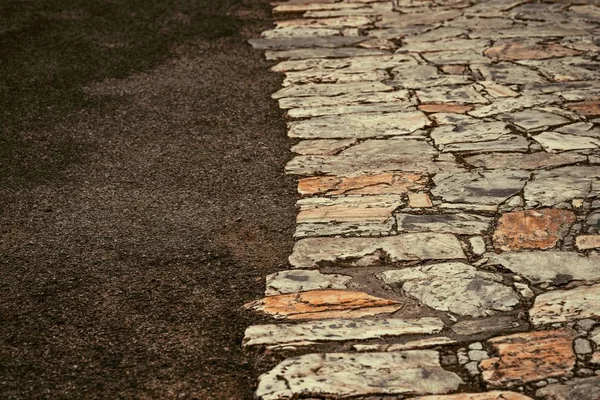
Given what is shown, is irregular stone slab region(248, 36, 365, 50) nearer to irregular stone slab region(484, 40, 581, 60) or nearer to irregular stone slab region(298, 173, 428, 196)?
irregular stone slab region(484, 40, 581, 60)

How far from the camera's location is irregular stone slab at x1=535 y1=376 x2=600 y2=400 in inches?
101

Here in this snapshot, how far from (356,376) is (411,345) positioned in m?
0.25

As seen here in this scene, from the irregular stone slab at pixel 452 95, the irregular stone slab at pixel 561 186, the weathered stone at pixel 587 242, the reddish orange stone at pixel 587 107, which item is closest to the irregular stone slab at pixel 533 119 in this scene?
the reddish orange stone at pixel 587 107

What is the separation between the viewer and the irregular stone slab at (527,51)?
5613mm

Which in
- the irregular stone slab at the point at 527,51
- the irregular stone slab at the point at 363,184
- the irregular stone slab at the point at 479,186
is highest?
the irregular stone slab at the point at 479,186

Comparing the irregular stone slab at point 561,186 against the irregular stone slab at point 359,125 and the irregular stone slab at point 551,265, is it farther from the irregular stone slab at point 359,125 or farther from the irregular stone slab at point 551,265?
the irregular stone slab at point 359,125

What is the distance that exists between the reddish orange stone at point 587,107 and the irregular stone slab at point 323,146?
4.01 feet

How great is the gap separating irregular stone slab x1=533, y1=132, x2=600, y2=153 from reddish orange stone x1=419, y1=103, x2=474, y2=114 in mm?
530

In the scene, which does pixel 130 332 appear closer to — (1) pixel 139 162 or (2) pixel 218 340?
(2) pixel 218 340

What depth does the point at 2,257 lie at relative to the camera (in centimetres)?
353

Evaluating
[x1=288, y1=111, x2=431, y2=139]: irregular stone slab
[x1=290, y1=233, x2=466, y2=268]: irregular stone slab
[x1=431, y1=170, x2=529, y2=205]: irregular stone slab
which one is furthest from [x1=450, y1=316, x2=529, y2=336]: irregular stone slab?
[x1=288, y1=111, x2=431, y2=139]: irregular stone slab

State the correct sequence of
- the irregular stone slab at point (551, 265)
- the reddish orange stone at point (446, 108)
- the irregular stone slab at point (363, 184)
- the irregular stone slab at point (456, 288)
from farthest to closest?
the reddish orange stone at point (446, 108)
the irregular stone slab at point (363, 184)
the irregular stone slab at point (551, 265)
the irregular stone slab at point (456, 288)

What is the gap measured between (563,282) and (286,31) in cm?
370

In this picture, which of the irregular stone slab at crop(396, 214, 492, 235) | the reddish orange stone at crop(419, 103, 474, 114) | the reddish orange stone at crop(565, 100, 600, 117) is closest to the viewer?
the irregular stone slab at crop(396, 214, 492, 235)
